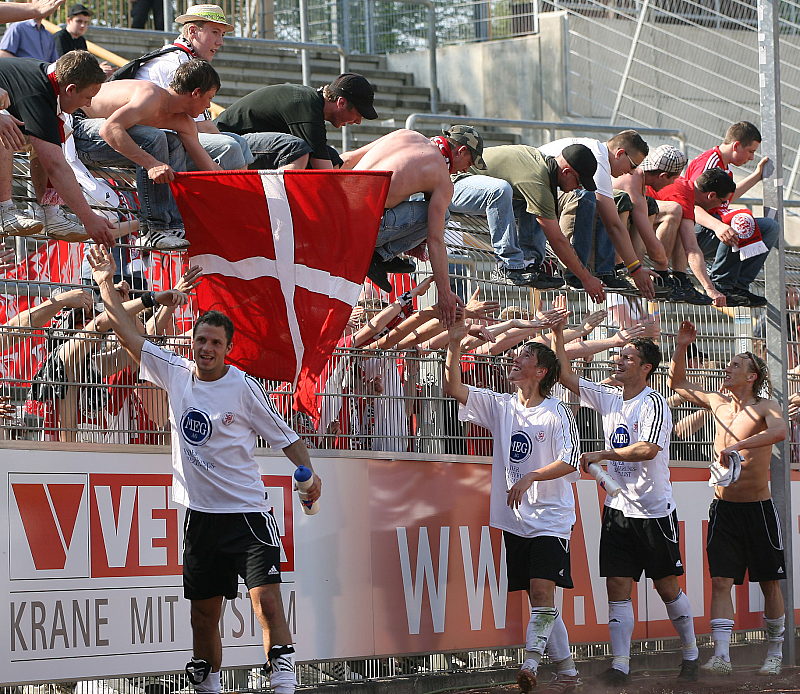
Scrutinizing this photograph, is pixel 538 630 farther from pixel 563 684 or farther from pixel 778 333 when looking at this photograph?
pixel 778 333

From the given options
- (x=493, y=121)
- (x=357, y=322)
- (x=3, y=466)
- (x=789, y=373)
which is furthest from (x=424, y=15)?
(x=3, y=466)

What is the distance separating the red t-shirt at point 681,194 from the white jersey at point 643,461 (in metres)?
2.21

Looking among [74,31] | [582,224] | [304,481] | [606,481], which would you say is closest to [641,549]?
[606,481]

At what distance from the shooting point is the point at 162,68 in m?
9.24

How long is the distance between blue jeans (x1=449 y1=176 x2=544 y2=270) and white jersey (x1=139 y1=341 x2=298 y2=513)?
2.89 metres

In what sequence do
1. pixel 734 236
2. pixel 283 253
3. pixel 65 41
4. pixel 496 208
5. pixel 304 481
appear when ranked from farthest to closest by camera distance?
pixel 65 41, pixel 734 236, pixel 496 208, pixel 283 253, pixel 304 481

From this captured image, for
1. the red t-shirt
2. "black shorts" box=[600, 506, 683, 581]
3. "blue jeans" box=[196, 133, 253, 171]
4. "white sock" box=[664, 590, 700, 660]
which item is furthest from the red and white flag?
the red t-shirt

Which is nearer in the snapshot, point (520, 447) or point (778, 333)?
point (520, 447)

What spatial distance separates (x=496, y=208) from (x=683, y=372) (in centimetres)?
244

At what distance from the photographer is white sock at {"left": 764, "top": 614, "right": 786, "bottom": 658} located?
11117 millimetres

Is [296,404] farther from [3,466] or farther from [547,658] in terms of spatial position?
[547,658]

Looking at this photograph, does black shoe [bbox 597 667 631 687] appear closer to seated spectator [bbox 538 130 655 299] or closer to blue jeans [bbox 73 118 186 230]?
seated spectator [bbox 538 130 655 299]

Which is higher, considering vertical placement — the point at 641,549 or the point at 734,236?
the point at 734,236

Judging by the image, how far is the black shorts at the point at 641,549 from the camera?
10.2 meters
